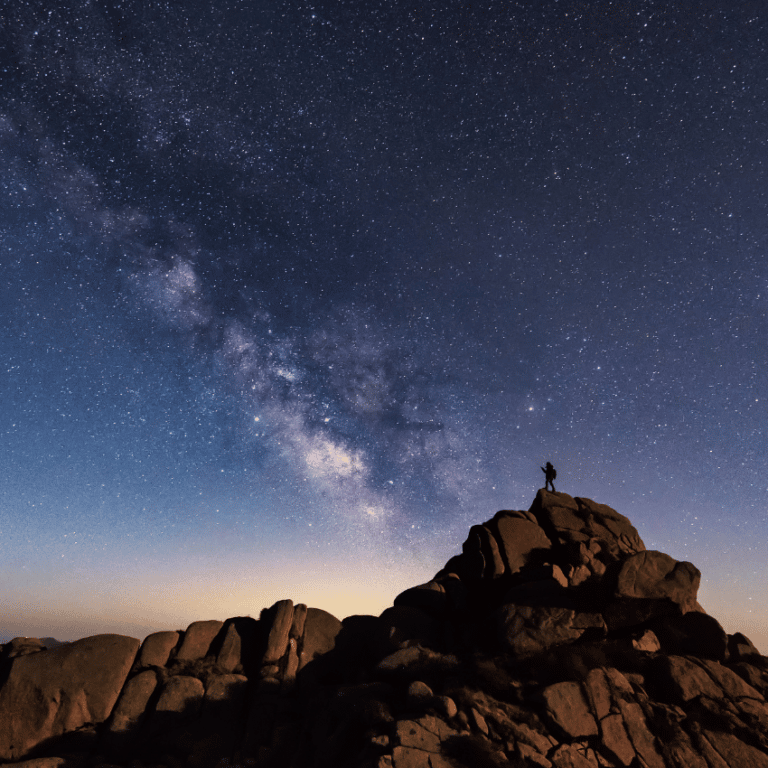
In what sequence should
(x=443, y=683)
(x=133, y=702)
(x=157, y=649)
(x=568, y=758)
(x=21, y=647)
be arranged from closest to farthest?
(x=568, y=758) → (x=443, y=683) → (x=133, y=702) → (x=21, y=647) → (x=157, y=649)

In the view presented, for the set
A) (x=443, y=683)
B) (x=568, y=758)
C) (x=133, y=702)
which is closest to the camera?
(x=568, y=758)

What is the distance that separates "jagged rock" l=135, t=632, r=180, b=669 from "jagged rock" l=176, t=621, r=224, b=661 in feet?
2.45

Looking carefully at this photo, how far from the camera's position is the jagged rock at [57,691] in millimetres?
22594

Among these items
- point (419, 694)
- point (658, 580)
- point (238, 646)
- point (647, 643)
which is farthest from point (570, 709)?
point (238, 646)

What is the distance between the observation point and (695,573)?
79.2 feet

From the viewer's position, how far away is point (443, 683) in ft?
65.4

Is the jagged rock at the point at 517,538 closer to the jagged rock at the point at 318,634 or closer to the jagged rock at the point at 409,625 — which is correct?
the jagged rock at the point at 409,625

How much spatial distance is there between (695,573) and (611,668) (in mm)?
8250

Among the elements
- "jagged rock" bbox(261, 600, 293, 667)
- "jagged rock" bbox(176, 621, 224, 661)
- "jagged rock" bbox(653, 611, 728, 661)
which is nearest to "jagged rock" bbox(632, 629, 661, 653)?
"jagged rock" bbox(653, 611, 728, 661)

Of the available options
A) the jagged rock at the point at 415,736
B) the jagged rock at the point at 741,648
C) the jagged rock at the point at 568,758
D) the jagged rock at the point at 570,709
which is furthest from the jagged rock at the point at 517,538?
the jagged rock at the point at 415,736

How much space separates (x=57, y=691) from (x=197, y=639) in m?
7.07

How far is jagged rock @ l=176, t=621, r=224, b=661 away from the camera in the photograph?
26.9 meters

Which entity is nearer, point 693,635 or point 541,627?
point 541,627

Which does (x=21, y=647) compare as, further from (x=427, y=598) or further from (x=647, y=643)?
(x=647, y=643)
